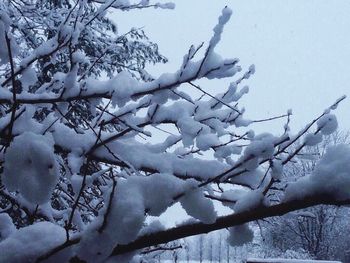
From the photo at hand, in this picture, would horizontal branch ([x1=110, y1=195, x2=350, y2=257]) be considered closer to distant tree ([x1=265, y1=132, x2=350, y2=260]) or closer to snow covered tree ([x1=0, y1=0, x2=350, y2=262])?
snow covered tree ([x1=0, y1=0, x2=350, y2=262])

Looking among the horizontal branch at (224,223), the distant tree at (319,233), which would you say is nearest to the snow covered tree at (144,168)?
the horizontal branch at (224,223)

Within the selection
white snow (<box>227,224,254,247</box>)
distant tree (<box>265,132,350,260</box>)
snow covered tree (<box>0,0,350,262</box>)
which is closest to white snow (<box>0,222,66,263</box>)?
snow covered tree (<box>0,0,350,262</box>)

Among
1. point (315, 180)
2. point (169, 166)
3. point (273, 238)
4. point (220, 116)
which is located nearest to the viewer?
point (315, 180)

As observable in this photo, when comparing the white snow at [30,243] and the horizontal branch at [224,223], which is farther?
the white snow at [30,243]

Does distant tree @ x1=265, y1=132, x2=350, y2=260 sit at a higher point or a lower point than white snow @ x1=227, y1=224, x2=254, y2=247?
higher

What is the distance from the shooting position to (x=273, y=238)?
25016 millimetres

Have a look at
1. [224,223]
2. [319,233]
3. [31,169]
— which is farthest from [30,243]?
[319,233]

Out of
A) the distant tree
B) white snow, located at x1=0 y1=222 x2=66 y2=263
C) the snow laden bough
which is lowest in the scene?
white snow, located at x1=0 y1=222 x2=66 y2=263

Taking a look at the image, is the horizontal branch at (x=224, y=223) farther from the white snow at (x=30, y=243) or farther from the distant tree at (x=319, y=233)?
the distant tree at (x=319, y=233)

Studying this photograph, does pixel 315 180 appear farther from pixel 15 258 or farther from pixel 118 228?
pixel 15 258

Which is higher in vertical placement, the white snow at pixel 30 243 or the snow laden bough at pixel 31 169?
the snow laden bough at pixel 31 169

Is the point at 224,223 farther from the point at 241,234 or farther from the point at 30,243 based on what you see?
the point at 30,243

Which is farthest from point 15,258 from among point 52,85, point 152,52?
point 152,52

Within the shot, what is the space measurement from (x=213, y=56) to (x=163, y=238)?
82cm
